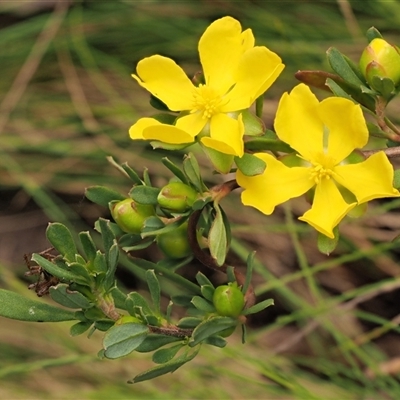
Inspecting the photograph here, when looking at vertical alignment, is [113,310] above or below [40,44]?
above

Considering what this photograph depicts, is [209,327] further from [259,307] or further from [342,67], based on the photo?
[342,67]

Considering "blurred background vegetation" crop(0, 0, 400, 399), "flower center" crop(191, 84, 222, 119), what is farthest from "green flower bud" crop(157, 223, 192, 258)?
"blurred background vegetation" crop(0, 0, 400, 399)

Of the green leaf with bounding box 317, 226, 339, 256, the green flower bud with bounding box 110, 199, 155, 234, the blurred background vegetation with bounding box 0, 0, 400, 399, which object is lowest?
the blurred background vegetation with bounding box 0, 0, 400, 399

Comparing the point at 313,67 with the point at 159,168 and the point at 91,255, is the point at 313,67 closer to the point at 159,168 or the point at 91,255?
the point at 159,168

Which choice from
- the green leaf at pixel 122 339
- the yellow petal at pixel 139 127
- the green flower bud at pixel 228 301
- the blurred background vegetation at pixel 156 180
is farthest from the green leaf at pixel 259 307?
the blurred background vegetation at pixel 156 180

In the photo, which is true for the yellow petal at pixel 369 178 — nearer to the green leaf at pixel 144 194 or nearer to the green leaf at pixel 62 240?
the green leaf at pixel 144 194

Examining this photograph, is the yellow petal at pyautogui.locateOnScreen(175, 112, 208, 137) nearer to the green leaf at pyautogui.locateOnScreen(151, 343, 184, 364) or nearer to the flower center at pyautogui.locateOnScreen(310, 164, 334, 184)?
the flower center at pyautogui.locateOnScreen(310, 164, 334, 184)

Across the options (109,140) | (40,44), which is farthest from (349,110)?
(40,44)
